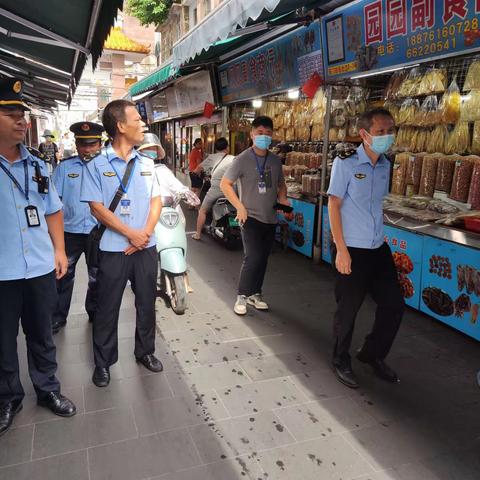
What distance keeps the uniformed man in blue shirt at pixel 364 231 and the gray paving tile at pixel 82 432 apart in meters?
1.54

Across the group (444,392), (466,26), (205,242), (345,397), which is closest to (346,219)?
(345,397)

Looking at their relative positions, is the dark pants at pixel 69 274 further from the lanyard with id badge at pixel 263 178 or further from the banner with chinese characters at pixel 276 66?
the banner with chinese characters at pixel 276 66

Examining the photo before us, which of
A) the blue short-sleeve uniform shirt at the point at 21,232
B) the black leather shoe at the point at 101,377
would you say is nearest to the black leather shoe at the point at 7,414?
the black leather shoe at the point at 101,377

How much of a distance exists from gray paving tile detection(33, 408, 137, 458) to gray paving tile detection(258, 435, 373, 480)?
81cm

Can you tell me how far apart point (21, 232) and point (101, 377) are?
1.22 meters

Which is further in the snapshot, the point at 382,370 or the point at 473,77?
the point at 473,77

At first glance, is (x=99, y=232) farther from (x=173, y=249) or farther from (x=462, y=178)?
(x=462, y=178)

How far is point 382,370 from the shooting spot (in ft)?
10.4

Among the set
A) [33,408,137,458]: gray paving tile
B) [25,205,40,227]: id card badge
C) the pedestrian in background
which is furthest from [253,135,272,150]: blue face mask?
the pedestrian in background

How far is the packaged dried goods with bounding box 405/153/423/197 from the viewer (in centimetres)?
484

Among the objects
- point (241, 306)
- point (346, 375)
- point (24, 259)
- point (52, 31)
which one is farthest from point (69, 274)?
point (52, 31)

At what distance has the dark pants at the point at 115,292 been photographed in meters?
2.84

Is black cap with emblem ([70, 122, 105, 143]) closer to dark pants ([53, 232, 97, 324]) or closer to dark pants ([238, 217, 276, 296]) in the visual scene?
dark pants ([53, 232, 97, 324])

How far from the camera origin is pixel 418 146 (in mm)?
4973
